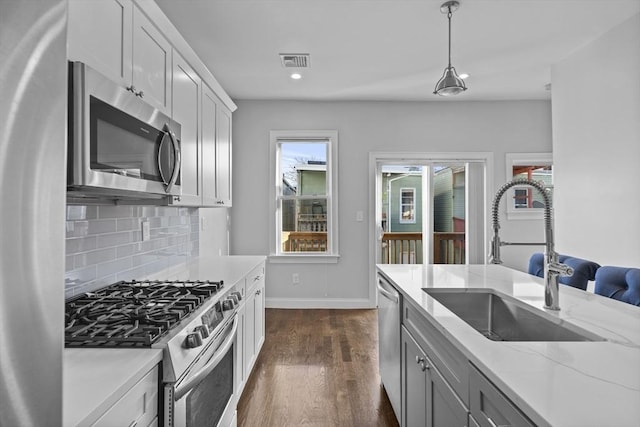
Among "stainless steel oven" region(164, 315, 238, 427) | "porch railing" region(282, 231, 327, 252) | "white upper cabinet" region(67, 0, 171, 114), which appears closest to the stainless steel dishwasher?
"stainless steel oven" region(164, 315, 238, 427)

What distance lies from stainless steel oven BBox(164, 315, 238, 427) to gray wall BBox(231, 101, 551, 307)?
106 inches

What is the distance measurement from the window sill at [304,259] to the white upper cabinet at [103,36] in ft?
10.9

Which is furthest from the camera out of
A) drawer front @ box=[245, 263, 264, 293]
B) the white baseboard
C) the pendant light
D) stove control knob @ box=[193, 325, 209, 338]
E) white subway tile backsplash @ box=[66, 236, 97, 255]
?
the white baseboard

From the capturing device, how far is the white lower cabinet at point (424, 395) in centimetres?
119

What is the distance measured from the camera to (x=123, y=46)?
57.8 inches

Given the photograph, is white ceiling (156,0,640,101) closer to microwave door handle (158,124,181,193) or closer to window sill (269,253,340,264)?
microwave door handle (158,124,181,193)

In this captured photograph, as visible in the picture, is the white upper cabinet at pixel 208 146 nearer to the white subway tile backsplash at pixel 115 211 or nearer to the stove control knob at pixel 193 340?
the white subway tile backsplash at pixel 115 211

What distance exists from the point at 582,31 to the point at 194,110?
312 centimetres

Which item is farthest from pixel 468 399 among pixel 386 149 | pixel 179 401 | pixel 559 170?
pixel 386 149

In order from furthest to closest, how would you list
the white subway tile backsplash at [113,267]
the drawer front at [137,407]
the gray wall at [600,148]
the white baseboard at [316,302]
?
the white baseboard at [316,302], the gray wall at [600,148], the white subway tile backsplash at [113,267], the drawer front at [137,407]

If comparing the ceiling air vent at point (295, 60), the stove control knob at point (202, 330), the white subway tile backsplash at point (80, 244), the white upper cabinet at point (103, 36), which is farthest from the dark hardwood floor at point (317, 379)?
the ceiling air vent at point (295, 60)

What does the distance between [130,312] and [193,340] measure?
31cm

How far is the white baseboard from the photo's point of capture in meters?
4.58

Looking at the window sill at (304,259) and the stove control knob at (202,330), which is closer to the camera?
the stove control knob at (202,330)
